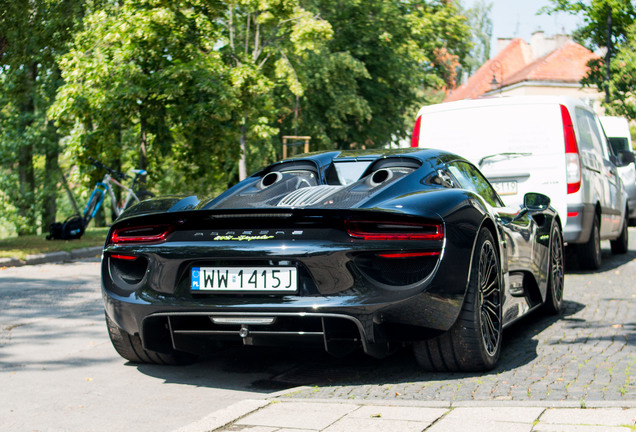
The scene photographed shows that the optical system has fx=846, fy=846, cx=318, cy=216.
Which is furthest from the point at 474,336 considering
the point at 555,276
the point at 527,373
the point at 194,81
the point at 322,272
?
the point at 194,81

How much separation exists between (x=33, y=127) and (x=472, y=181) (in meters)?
25.9

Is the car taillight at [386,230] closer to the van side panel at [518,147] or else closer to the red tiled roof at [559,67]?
the van side panel at [518,147]

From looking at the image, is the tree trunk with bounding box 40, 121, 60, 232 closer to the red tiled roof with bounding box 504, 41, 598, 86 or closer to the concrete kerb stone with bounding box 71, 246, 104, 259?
the concrete kerb stone with bounding box 71, 246, 104, 259

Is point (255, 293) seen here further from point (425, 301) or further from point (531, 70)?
point (531, 70)

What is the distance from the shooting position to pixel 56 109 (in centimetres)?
1830

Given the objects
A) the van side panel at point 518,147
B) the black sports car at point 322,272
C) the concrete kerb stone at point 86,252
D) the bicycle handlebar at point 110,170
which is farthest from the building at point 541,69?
the black sports car at point 322,272

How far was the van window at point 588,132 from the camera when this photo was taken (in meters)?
10.1

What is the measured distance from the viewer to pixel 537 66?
212ft

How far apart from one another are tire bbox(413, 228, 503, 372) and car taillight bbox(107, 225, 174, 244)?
153cm

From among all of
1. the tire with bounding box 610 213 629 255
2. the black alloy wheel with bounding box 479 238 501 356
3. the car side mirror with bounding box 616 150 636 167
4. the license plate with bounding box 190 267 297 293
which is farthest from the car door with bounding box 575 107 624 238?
the license plate with bounding box 190 267 297 293

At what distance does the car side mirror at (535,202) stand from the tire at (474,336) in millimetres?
1527

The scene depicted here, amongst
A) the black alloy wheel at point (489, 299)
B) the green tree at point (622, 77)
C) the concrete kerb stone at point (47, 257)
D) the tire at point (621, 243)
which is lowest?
the tire at point (621, 243)

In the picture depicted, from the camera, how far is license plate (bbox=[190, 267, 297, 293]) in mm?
4363

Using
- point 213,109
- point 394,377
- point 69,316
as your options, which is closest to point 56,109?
point 213,109
